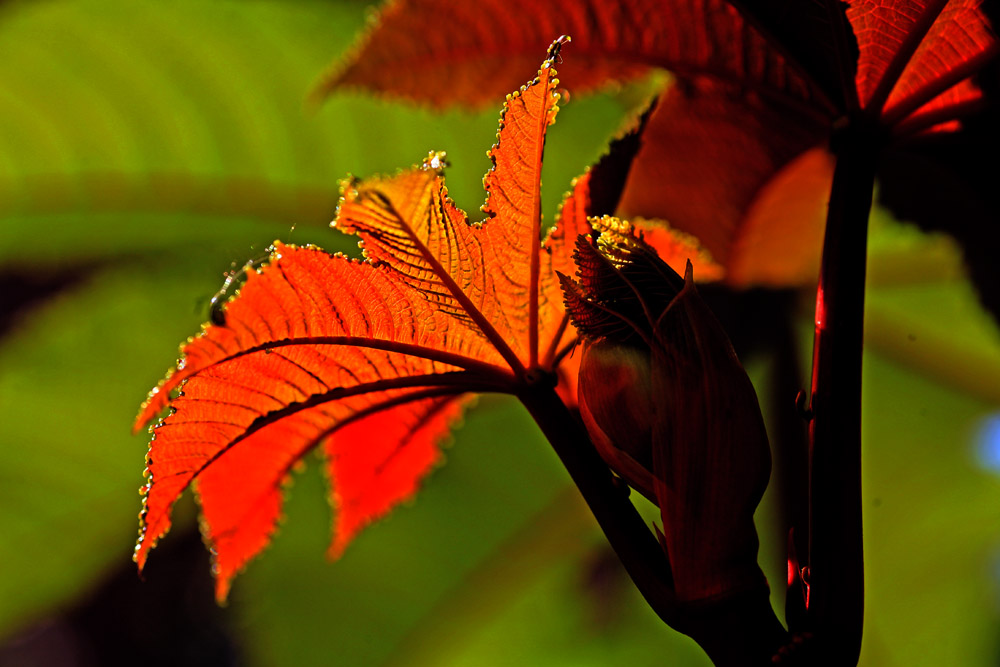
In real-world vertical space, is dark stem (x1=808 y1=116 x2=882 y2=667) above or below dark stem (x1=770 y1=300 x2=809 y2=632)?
above

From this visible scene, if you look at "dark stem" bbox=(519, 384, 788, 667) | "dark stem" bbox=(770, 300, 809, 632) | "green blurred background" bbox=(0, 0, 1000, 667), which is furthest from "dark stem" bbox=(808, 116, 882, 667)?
"green blurred background" bbox=(0, 0, 1000, 667)

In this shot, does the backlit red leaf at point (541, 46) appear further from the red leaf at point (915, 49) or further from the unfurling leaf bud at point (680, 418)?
the unfurling leaf bud at point (680, 418)

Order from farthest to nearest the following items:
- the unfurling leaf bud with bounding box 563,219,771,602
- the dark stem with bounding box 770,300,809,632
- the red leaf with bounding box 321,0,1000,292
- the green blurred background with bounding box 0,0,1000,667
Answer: the green blurred background with bounding box 0,0,1000,667 → the dark stem with bounding box 770,300,809,632 → the red leaf with bounding box 321,0,1000,292 → the unfurling leaf bud with bounding box 563,219,771,602

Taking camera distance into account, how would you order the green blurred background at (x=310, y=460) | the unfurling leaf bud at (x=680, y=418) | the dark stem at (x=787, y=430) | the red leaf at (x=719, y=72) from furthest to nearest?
the green blurred background at (x=310, y=460) → the dark stem at (x=787, y=430) → the red leaf at (x=719, y=72) → the unfurling leaf bud at (x=680, y=418)

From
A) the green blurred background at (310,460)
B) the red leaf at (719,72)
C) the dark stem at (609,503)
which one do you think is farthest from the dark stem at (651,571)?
the green blurred background at (310,460)

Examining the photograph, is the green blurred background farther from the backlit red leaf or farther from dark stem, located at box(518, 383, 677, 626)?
dark stem, located at box(518, 383, 677, 626)

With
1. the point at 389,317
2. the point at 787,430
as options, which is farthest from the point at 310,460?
the point at 389,317
